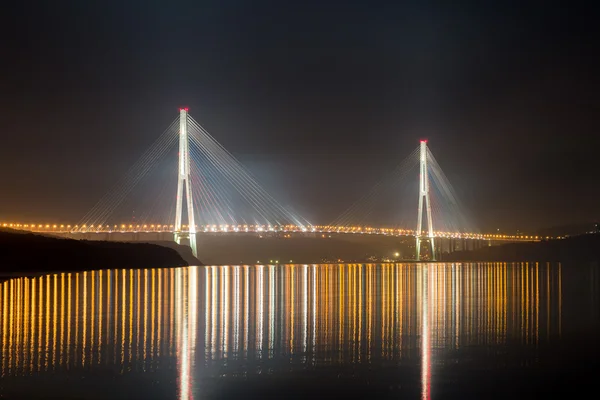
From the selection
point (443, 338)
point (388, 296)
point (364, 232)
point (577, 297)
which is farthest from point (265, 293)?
point (364, 232)

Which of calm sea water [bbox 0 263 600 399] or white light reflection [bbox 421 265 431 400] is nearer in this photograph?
white light reflection [bbox 421 265 431 400]

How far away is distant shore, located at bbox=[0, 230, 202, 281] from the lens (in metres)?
55.8

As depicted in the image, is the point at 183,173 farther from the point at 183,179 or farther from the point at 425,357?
the point at 425,357

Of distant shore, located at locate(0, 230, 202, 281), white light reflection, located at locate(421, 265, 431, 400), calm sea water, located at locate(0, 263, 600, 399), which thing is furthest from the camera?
distant shore, located at locate(0, 230, 202, 281)

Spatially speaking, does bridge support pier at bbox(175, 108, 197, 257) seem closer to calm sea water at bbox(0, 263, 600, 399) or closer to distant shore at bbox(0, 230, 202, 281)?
distant shore at bbox(0, 230, 202, 281)

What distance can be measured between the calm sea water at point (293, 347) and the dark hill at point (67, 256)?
94.6ft

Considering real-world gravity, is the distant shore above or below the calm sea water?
→ above

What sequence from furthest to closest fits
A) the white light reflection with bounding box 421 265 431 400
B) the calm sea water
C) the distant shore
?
the distant shore
the calm sea water
the white light reflection with bounding box 421 265 431 400

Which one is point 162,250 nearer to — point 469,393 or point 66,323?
point 66,323

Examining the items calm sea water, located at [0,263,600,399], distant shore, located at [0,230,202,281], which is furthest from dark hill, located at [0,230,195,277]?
calm sea water, located at [0,263,600,399]

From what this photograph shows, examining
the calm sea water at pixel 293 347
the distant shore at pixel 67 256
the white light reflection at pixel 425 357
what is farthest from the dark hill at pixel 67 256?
the white light reflection at pixel 425 357

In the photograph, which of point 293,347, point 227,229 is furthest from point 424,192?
point 293,347

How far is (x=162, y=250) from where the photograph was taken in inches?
3238

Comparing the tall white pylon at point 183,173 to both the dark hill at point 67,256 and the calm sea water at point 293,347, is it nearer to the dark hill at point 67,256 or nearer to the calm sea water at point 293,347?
the dark hill at point 67,256
